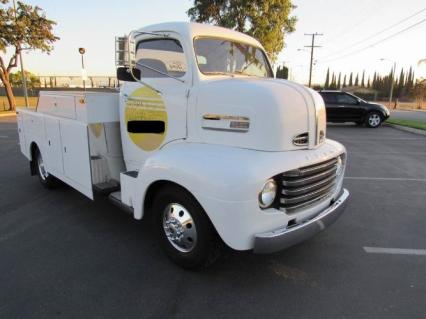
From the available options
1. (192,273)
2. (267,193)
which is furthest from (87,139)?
(267,193)

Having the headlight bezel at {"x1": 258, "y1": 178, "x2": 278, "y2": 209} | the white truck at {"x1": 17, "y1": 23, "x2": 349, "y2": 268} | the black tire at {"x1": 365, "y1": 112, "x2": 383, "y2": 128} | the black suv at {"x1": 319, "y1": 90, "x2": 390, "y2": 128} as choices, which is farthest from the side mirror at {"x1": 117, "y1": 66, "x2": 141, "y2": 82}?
the black tire at {"x1": 365, "y1": 112, "x2": 383, "y2": 128}

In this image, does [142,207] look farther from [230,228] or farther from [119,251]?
[230,228]

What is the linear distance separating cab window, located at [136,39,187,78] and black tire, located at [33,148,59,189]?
2.96 metres

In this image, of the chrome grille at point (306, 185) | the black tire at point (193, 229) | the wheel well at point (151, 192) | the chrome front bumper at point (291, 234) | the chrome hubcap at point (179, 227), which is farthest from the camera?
the wheel well at point (151, 192)

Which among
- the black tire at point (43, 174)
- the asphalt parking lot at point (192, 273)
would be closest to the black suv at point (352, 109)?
the asphalt parking lot at point (192, 273)

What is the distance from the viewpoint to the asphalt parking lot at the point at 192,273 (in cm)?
279

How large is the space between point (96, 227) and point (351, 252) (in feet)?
9.98

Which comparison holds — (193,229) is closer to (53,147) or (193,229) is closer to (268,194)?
(268,194)

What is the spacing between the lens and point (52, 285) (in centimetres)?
308

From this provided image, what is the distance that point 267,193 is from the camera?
278 centimetres

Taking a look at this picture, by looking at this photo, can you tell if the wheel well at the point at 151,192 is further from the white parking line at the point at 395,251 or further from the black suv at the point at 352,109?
the black suv at the point at 352,109

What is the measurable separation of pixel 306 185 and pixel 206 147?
95 centimetres

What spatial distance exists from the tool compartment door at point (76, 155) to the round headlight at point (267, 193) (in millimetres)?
2313

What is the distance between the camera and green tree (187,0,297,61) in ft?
63.7
